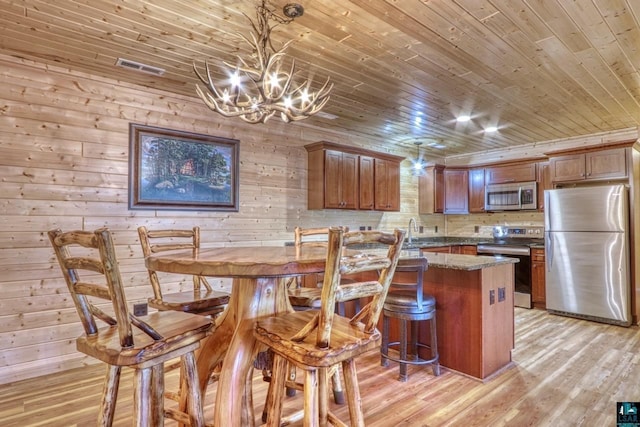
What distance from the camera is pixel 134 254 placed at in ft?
10.6

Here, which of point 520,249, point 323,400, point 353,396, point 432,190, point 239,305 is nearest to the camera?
point 353,396

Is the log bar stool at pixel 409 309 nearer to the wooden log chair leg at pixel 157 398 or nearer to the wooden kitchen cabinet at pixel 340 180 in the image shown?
the wooden log chair leg at pixel 157 398

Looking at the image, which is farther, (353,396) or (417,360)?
(417,360)

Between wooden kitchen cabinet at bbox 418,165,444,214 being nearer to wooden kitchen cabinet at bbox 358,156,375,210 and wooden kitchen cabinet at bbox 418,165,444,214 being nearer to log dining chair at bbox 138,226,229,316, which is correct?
wooden kitchen cabinet at bbox 358,156,375,210

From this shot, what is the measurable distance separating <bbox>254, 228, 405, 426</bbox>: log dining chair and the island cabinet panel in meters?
1.44

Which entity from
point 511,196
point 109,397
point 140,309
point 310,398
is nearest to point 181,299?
point 109,397

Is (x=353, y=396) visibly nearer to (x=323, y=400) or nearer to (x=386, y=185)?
(x=323, y=400)

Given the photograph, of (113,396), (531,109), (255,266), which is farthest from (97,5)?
(531,109)

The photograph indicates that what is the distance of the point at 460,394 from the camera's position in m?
2.41

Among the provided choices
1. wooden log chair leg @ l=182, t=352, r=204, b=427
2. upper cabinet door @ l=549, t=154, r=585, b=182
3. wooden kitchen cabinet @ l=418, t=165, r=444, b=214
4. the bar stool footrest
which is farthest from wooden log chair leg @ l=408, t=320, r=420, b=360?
wooden kitchen cabinet @ l=418, t=165, r=444, b=214

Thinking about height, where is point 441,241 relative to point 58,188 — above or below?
below

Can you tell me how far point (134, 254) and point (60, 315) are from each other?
0.73 m

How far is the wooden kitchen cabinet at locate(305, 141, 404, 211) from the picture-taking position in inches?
173

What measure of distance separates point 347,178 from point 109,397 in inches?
143
